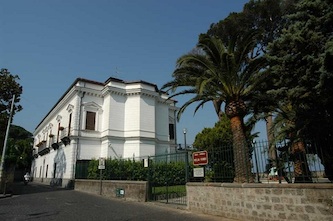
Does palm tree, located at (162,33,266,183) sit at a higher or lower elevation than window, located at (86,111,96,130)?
lower

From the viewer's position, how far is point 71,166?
26.0m

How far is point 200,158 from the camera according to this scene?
10.4 meters

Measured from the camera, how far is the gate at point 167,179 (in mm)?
12477

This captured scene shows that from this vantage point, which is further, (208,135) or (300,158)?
(208,135)

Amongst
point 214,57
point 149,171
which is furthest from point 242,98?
point 149,171

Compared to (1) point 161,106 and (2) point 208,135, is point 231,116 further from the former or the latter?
(1) point 161,106

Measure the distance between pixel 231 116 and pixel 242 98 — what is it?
3.42 ft

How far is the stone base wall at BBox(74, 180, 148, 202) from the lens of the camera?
13633 mm

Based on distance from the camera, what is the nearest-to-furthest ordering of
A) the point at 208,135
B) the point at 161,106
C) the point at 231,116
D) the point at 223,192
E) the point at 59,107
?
the point at 223,192 → the point at 231,116 → the point at 208,135 → the point at 161,106 → the point at 59,107

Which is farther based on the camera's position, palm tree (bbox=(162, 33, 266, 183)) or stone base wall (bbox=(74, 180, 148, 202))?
stone base wall (bbox=(74, 180, 148, 202))

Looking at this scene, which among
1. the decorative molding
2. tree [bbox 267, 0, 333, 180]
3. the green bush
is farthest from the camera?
the decorative molding

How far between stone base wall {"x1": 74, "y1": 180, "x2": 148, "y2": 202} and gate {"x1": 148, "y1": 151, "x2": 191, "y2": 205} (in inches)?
18.0

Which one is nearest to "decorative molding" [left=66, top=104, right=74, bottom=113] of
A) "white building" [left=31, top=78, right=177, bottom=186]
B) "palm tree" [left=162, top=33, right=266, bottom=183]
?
"white building" [left=31, top=78, right=177, bottom=186]

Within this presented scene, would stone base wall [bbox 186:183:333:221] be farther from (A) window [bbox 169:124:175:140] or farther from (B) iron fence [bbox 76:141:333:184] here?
(A) window [bbox 169:124:175:140]
